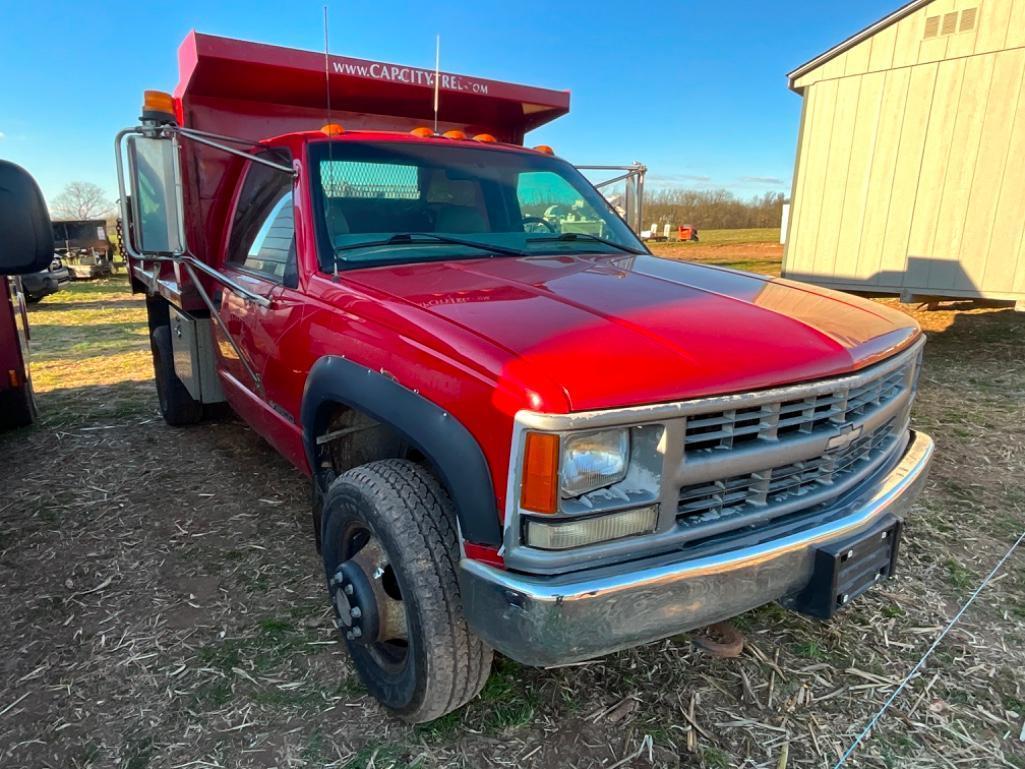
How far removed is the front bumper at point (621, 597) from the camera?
1.69 m

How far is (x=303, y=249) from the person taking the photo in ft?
9.33

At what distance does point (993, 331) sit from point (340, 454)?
10300mm

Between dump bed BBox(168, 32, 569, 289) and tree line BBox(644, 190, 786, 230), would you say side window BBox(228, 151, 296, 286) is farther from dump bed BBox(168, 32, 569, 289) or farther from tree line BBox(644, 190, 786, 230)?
tree line BBox(644, 190, 786, 230)

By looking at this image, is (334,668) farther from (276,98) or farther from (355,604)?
(276,98)

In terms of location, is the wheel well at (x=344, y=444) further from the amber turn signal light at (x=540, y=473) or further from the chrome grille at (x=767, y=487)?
the chrome grille at (x=767, y=487)

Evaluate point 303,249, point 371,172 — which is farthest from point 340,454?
point 371,172

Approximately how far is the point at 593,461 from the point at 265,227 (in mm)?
2385

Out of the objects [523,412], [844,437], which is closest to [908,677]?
[844,437]

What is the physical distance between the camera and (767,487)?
1.97 metres

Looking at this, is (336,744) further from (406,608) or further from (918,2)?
(918,2)

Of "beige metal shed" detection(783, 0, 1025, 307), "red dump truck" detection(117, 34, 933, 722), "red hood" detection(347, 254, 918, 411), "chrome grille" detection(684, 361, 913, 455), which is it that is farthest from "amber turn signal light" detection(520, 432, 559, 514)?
"beige metal shed" detection(783, 0, 1025, 307)

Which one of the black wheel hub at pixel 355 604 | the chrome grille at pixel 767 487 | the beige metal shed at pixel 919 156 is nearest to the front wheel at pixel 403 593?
the black wheel hub at pixel 355 604

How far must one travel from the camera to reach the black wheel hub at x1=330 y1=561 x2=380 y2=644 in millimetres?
2168

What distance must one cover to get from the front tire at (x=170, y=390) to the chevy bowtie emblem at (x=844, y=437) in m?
4.53
